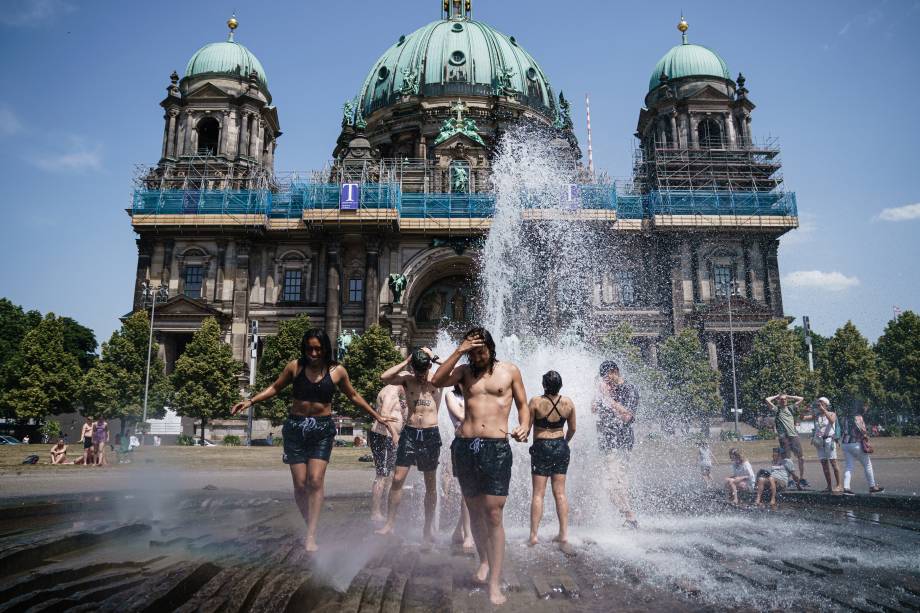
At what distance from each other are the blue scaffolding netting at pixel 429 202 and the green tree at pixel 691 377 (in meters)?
11.5

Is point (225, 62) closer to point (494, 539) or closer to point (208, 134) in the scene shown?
point (208, 134)

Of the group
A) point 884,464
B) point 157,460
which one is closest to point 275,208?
point 157,460

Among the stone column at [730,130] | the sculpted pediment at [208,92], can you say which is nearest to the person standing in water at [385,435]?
the sculpted pediment at [208,92]

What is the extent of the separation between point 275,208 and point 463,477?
1900 inches

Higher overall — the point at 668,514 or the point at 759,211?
the point at 759,211

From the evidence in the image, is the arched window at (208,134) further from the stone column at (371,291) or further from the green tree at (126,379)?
the green tree at (126,379)

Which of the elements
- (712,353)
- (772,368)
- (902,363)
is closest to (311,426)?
(772,368)

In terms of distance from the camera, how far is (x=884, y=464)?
66.3ft

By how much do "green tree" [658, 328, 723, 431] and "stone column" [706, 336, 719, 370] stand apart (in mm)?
649

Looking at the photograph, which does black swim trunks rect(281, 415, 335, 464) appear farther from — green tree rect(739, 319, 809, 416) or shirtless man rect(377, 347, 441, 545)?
green tree rect(739, 319, 809, 416)

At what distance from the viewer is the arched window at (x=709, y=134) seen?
5462cm

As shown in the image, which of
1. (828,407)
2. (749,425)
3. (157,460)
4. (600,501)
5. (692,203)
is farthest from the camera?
(692,203)

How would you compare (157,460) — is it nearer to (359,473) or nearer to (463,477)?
(359,473)

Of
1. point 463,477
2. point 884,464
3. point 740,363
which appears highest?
point 740,363
